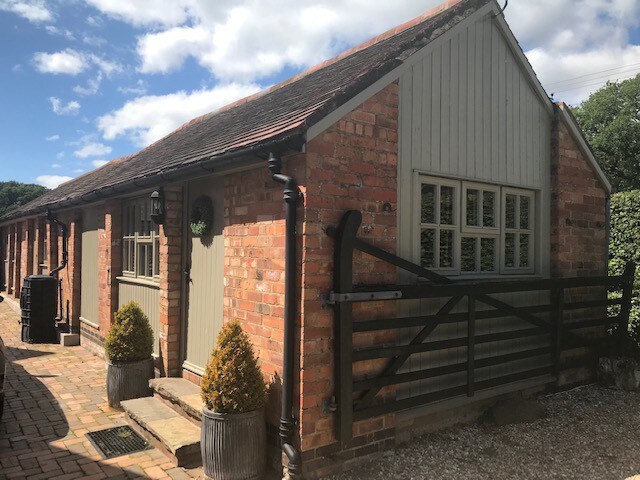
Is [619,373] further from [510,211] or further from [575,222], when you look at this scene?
[510,211]

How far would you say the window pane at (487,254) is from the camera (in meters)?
5.49

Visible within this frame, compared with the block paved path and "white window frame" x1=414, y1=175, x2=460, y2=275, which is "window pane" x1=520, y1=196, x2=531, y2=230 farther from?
the block paved path

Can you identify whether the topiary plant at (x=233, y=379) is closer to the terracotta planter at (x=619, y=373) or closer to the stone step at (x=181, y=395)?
the stone step at (x=181, y=395)

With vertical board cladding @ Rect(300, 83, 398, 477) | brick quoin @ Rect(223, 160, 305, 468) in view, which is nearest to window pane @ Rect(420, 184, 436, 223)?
vertical board cladding @ Rect(300, 83, 398, 477)

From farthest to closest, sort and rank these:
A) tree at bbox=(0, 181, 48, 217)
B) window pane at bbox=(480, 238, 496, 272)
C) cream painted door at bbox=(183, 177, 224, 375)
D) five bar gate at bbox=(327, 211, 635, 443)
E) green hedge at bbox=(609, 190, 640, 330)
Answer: tree at bbox=(0, 181, 48, 217) → green hedge at bbox=(609, 190, 640, 330) → window pane at bbox=(480, 238, 496, 272) → cream painted door at bbox=(183, 177, 224, 375) → five bar gate at bbox=(327, 211, 635, 443)

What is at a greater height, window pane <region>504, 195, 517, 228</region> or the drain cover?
window pane <region>504, 195, 517, 228</region>

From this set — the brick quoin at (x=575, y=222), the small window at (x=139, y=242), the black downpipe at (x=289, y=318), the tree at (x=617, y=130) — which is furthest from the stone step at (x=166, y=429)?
the tree at (x=617, y=130)

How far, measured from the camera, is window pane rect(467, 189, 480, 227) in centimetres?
538

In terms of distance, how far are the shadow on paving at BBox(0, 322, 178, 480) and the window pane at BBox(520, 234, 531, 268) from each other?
15.9ft

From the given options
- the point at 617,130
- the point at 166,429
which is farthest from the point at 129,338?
the point at 617,130

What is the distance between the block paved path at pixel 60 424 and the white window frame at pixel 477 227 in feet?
Result: 10.6

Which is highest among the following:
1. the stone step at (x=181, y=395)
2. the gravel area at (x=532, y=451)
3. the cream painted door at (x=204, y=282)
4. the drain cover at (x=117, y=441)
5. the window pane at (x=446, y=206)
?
the window pane at (x=446, y=206)

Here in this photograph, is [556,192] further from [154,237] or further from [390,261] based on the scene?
[154,237]

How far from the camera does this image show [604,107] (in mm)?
27797
